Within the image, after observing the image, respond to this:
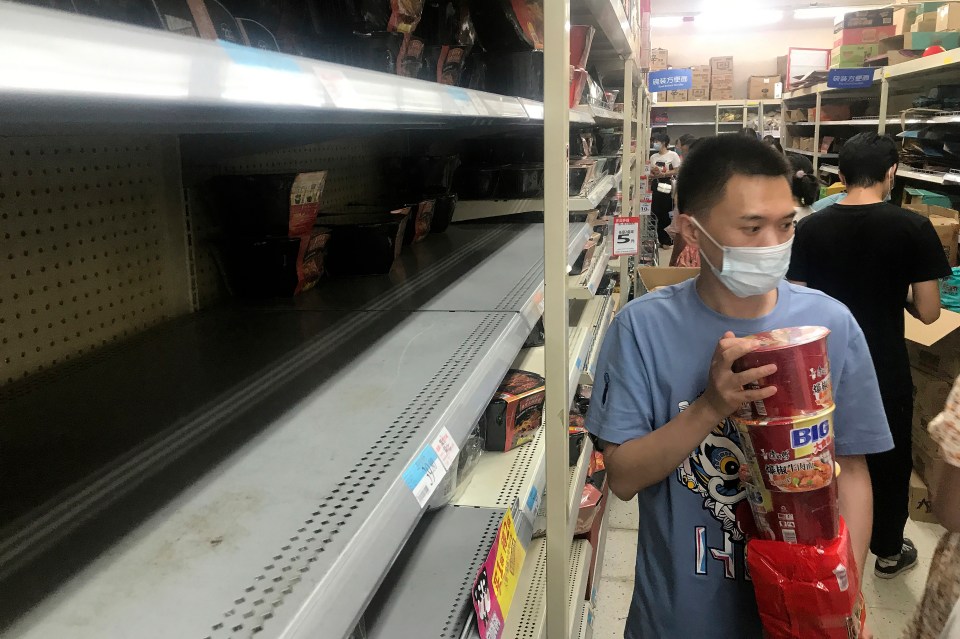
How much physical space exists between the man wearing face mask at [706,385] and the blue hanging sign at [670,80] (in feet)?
20.5

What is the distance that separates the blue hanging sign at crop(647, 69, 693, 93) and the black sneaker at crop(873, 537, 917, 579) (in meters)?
5.39

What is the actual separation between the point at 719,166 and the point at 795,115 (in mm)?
9014

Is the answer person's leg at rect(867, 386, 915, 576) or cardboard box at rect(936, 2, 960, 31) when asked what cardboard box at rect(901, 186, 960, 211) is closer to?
cardboard box at rect(936, 2, 960, 31)

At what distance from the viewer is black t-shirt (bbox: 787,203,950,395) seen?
2.63m

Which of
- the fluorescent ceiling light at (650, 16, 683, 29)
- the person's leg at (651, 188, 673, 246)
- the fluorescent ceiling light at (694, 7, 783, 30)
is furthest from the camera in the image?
the fluorescent ceiling light at (650, 16, 683, 29)

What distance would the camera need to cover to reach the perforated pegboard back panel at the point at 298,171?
58.8 inches

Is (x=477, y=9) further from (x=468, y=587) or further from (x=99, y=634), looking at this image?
(x=99, y=634)

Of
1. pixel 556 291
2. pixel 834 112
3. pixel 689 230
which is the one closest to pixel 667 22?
pixel 834 112

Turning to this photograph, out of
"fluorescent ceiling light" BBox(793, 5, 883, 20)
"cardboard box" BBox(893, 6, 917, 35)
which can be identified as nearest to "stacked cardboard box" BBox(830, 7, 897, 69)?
"cardboard box" BBox(893, 6, 917, 35)

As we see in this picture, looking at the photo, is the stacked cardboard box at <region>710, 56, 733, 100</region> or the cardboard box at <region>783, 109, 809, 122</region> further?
the stacked cardboard box at <region>710, 56, 733, 100</region>

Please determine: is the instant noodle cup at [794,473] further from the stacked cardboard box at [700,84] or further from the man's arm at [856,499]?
the stacked cardboard box at [700,84]

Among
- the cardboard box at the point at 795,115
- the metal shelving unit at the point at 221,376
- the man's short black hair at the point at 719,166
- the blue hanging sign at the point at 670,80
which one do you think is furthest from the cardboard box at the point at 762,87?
the man's short black hair at the point at 719,166

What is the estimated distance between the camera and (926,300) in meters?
2.69

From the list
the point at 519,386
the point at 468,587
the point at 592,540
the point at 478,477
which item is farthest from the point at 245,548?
the point at 592,540
